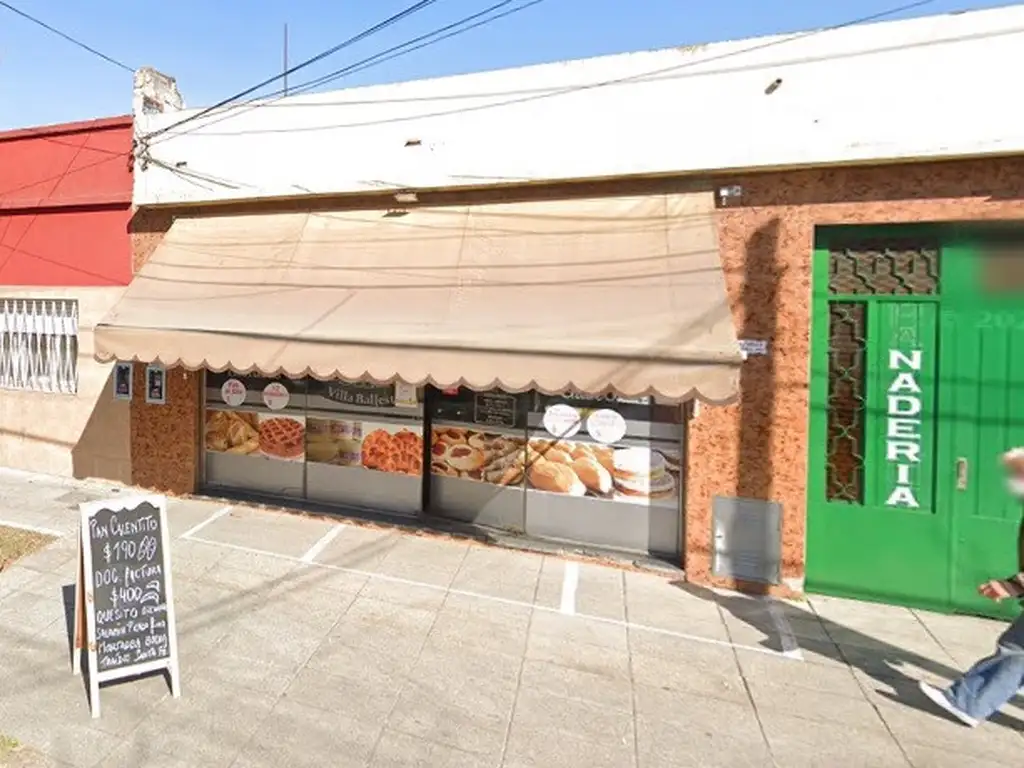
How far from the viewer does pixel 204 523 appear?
21.2 ft

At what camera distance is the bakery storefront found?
4.47 m

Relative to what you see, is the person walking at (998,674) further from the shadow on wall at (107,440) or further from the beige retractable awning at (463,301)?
the shadow on wall at (107,440)

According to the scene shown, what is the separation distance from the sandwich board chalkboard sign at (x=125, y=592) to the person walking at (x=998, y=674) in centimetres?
504

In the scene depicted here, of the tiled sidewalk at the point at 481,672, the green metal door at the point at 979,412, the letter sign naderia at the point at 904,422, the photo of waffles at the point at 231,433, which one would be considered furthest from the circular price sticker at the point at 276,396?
the green metal door at the point at 979,412

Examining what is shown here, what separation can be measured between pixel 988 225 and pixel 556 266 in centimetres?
382

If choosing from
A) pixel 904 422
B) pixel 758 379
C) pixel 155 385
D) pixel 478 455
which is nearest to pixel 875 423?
pixel 904 422

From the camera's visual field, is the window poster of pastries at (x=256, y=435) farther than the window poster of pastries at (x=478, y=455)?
Yes

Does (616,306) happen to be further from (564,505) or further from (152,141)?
(152,141)

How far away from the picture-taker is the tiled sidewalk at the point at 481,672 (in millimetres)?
3197

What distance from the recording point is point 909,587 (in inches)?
201

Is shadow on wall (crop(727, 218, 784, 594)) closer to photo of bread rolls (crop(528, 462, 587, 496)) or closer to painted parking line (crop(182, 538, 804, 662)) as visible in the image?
painted parking line (crop(182, 538, 804, 662))

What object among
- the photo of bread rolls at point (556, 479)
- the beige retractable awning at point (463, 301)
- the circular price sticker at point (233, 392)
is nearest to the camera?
the beige retractable awning at point (463, 301)

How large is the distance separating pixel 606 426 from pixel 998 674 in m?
3.52

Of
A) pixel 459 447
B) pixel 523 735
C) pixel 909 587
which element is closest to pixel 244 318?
pixel 459 447
